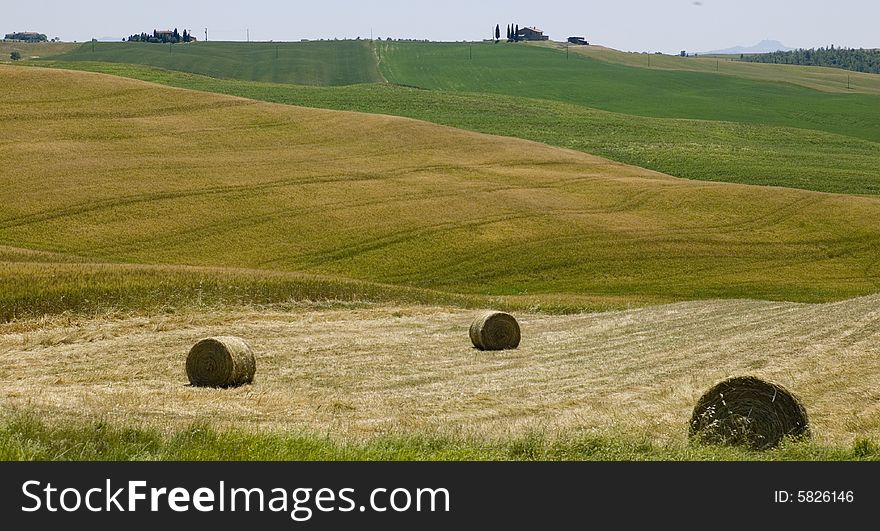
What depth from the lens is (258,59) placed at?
144 m

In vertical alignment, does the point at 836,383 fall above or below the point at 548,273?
above

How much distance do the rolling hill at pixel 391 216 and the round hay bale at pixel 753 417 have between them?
58.9 feet

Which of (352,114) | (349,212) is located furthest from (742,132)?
(349,212)

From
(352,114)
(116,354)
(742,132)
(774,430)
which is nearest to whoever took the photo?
(774,430)

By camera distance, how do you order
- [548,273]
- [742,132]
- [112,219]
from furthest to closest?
[742,132] → [112,219] → [548,273]

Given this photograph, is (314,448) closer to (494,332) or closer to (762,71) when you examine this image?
(494,332)

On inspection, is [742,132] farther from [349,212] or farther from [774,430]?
[774,430]

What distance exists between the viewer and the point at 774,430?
11.7 metres

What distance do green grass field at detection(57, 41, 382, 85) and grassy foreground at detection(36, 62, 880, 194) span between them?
18795mm

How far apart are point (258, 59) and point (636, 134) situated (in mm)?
72729

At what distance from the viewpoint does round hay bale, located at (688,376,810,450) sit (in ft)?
38.3

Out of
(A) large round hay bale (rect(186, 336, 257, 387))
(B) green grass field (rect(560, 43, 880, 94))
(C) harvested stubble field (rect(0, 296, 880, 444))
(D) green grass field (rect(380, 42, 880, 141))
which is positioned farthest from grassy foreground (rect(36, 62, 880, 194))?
(A) large round hay bale (rect(186, 336, 257, 387))

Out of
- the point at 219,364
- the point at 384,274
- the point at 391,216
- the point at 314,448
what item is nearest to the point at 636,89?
the point at 391,216

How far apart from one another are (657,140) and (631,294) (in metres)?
46.6
